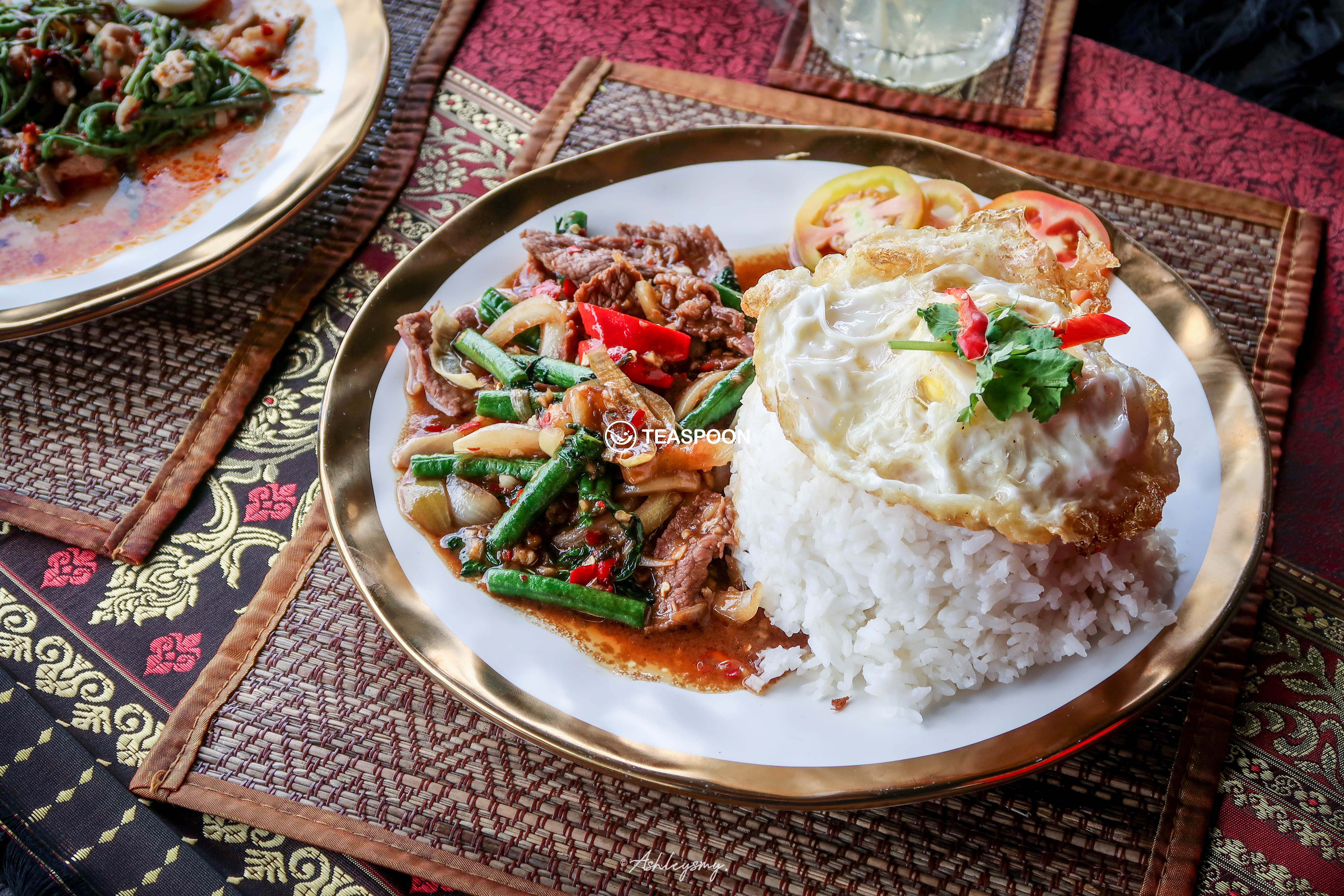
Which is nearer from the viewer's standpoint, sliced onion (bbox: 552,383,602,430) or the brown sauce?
the brown sauce

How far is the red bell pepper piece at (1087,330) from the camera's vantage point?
7.67 feet

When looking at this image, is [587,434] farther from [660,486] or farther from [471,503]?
[471,503]

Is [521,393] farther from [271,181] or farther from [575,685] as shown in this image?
[271,181]

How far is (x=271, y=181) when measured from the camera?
3.77m

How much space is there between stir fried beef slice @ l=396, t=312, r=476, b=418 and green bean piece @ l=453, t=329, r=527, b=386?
4.8 inches

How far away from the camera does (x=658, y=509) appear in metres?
3.10

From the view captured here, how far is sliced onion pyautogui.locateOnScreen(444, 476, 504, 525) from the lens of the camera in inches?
119

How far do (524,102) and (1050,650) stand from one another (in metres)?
3.57

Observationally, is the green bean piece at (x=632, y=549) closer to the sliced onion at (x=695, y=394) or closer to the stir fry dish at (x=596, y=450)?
the stir fry dish at (x=596, y=450)

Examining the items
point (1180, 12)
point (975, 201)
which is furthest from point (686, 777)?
point (1180, 12)

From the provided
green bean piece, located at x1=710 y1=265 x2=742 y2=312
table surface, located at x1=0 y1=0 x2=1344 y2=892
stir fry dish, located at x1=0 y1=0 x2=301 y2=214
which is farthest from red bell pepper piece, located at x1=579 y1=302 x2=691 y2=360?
stir fry dish, located at x1=0 y1=0 x2=301 y2=214

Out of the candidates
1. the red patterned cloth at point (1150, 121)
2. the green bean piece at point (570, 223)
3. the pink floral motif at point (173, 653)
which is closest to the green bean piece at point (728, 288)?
the green bean piece at point (570, 223)

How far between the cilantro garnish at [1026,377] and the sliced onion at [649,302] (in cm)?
142

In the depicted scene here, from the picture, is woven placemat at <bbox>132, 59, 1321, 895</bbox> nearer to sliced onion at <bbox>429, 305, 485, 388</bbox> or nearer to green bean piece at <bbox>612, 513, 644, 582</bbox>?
green bean piece at <bbox>612, 513, 644, 582</bbox>
